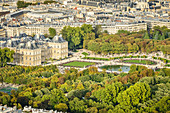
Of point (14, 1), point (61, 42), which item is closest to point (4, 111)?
point (61, 42)

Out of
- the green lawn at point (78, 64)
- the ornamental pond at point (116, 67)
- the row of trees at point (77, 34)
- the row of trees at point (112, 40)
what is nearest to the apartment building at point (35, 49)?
the green lawn at point (78, 64)

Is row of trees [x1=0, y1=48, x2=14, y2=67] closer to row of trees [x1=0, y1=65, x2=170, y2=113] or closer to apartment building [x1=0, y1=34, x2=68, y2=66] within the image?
apartment building [x1=0, y1=34, x2=68, y2=66]

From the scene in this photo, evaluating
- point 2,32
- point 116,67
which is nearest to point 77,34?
point 2,32

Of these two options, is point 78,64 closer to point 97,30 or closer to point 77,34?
point 77,34

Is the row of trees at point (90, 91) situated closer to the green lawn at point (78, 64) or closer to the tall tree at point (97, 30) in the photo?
the green lawn at point (78, 64)

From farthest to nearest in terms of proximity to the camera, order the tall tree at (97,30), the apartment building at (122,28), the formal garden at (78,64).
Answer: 1. the apartment building at (122,28)
2. the tall tree at (97,30)
3. the formal garden at (78,64)

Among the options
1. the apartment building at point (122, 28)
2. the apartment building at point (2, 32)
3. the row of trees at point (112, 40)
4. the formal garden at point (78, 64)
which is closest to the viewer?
the formal garden at point (78, 64)
